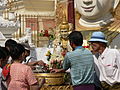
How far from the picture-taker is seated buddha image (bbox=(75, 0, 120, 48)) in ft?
19.2

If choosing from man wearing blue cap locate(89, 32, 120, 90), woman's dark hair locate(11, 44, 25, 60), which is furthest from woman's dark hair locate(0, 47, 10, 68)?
man wearing blue cap locate(89, 32, 120, 90)

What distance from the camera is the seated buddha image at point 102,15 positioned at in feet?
19.2

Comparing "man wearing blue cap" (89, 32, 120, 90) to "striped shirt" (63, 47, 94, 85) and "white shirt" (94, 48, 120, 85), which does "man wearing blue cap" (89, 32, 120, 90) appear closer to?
"white shirt" (94, 48, 120, 85)

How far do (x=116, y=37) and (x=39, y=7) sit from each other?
8.72m

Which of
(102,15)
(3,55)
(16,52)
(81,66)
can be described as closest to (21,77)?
(16,52)

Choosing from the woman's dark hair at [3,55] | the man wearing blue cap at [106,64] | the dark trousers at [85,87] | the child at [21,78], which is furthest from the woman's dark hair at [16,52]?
the man wearing blue cap at [106,64]

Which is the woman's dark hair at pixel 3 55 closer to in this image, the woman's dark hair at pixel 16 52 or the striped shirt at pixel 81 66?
the woman's dark hair at pixel 16 52

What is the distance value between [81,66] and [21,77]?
61cm

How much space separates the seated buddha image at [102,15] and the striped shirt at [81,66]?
2836 millimetres

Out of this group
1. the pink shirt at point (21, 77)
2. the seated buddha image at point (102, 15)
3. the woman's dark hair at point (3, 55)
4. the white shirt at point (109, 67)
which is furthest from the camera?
the seated buddha image at point (102, 15)

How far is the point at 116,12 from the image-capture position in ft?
19.6

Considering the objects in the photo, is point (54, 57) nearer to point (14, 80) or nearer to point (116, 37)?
point (116, 37)

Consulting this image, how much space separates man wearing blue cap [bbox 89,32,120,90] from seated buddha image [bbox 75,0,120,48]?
99.8 inches


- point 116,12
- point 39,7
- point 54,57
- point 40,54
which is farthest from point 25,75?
point 39,7
